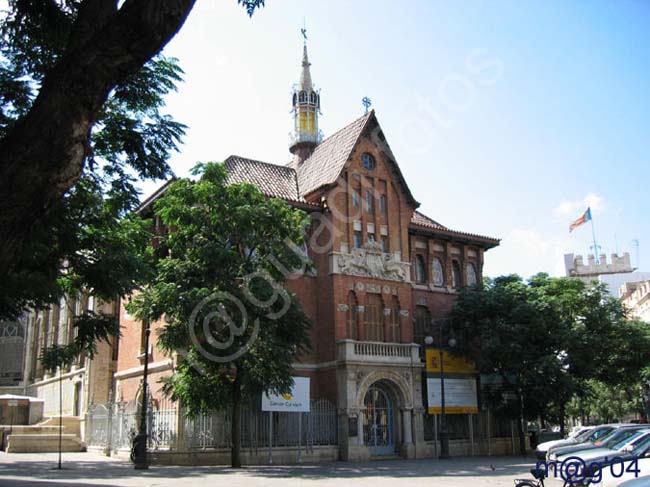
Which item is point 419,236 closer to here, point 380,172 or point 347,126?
point 380,172

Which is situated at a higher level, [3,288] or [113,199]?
[113,199]

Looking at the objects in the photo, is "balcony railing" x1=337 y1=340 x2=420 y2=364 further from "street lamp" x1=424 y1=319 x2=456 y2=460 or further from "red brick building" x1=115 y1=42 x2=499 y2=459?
"street lamp" x1=424 y1=319 x2=456 y2=460

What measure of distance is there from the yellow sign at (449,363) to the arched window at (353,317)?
4.11m

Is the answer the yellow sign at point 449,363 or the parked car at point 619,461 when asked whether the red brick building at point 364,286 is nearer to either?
the yellow sign at point 449,363

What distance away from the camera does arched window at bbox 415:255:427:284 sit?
37969 millimetres

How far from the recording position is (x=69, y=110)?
681cm

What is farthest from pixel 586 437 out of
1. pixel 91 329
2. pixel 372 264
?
pixel 91 329

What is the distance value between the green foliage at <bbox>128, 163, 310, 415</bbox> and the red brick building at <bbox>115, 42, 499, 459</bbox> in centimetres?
595

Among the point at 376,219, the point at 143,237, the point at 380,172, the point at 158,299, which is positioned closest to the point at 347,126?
the point at 380,172

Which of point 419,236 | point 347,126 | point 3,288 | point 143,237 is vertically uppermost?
point 347,126

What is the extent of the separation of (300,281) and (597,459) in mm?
19590

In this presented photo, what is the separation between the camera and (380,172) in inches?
1452

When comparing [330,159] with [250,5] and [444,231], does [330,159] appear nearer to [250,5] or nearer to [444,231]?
[444,231]

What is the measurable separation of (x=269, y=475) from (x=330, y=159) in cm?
1945
